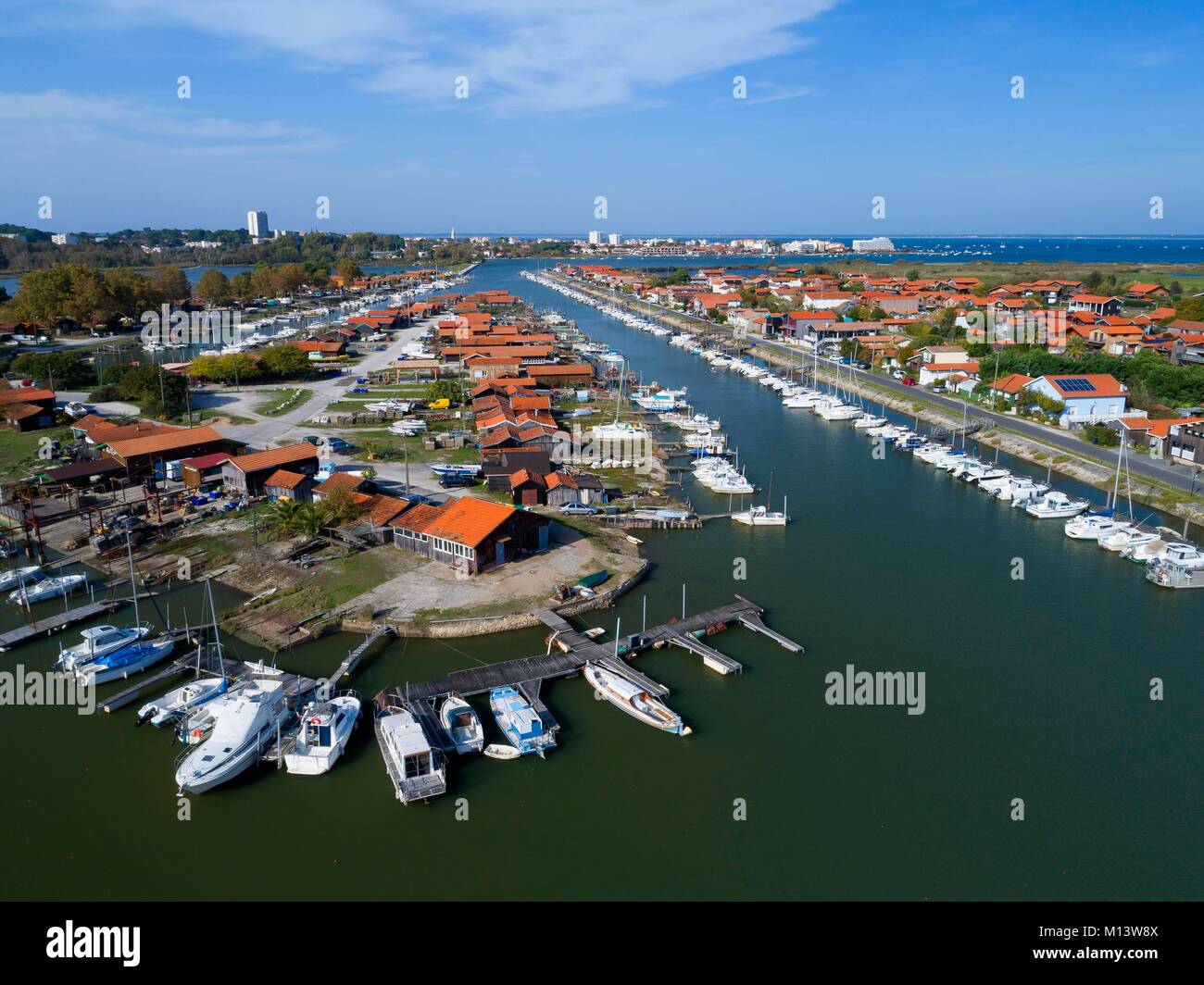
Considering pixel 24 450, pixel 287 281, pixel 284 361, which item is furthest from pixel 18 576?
pixel 287 281

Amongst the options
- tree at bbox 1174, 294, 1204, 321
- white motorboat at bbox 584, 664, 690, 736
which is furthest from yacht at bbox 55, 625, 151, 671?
tree at bbox 1174, 294, 1204, 321

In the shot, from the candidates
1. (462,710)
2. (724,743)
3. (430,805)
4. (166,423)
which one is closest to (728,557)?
(724,743)

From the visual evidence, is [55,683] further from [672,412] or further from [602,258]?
[602,258]

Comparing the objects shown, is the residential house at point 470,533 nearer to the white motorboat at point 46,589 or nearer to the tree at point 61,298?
the white motorboat at point 46,589

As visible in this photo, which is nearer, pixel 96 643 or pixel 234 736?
pixel 234 736

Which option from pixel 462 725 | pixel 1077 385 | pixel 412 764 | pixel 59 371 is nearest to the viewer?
pixel 412 764

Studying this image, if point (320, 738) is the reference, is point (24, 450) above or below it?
above

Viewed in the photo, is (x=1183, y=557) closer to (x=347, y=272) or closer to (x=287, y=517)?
(x=287, y=517)
